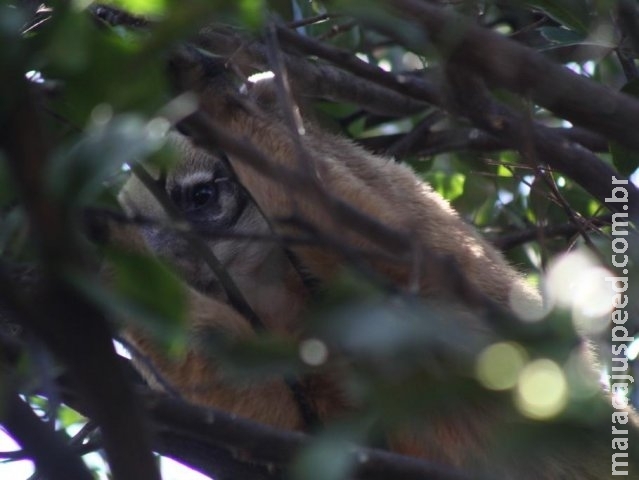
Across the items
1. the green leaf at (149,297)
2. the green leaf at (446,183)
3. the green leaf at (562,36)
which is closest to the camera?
the green leaf at (149,297)

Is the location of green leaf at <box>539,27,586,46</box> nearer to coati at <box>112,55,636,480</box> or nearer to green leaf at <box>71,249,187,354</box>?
coati at <box>112,55,636,480</box>

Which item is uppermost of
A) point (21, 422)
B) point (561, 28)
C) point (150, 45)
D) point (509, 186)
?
point (150, 45)

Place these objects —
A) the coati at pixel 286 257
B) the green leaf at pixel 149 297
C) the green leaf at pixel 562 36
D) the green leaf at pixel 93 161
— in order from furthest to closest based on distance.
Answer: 1. the green leaf at pixel 562 36
2. the coati at pixel 286 257
3. the green leaf at pixel 149 297
4. the green leaf at pixel 93 161

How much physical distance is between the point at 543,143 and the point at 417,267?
1.49 meters

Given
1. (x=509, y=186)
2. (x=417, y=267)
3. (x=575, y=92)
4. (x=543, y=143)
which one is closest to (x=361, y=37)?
(x=509, y=186)

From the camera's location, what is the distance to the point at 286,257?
3.88 meters

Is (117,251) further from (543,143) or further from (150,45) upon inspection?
(543,143)

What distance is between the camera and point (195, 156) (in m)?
4.43

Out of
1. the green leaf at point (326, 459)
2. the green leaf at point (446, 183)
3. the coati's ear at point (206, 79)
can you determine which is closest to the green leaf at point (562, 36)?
the coati's ear at point (206, 79)

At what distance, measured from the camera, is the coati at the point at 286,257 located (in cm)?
343

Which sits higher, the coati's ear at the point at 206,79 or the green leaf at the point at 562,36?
the coati's ear at the point at 206,79

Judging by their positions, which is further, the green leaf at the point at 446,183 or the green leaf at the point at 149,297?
the green leaf at the point at 446,183

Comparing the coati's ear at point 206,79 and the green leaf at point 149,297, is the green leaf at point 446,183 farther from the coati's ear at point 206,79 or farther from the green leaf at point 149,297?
the green leaf at point 149,297

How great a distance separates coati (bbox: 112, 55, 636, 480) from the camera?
3434 mm
